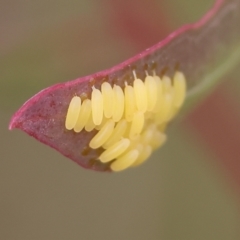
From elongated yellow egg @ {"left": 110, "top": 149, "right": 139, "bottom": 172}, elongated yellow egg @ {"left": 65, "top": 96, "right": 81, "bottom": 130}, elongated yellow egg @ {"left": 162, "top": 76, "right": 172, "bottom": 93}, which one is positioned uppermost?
elongated yellow egg @ {"left": 162, "top": 76, "right": 172, "bottom": 93}

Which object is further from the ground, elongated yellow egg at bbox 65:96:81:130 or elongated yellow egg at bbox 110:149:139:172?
elongated yellow egg at bbox 65:96:81:130

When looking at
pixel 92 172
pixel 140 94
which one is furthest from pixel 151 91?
pixel 92 172

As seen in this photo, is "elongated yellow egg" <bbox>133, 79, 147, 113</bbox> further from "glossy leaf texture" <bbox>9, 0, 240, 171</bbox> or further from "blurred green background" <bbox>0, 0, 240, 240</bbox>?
"blurred green background" <bbox>0, 0, 240, 240</bbox>

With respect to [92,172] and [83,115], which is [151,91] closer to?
[83,115]

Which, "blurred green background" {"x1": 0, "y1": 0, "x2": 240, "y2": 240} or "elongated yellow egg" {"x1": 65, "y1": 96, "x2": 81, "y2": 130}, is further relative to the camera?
"blurred green background" {"x1": 0, "y1": 0, "x2": 240, "y2": 240}

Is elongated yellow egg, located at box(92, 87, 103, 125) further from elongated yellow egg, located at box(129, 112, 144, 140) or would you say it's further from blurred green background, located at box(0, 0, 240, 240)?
blurred green background, located at box(0, 0, 240, 240)

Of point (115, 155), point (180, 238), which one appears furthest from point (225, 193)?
point (115, 155)

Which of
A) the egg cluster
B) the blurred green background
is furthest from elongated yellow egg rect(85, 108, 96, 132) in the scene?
the blurred green background
